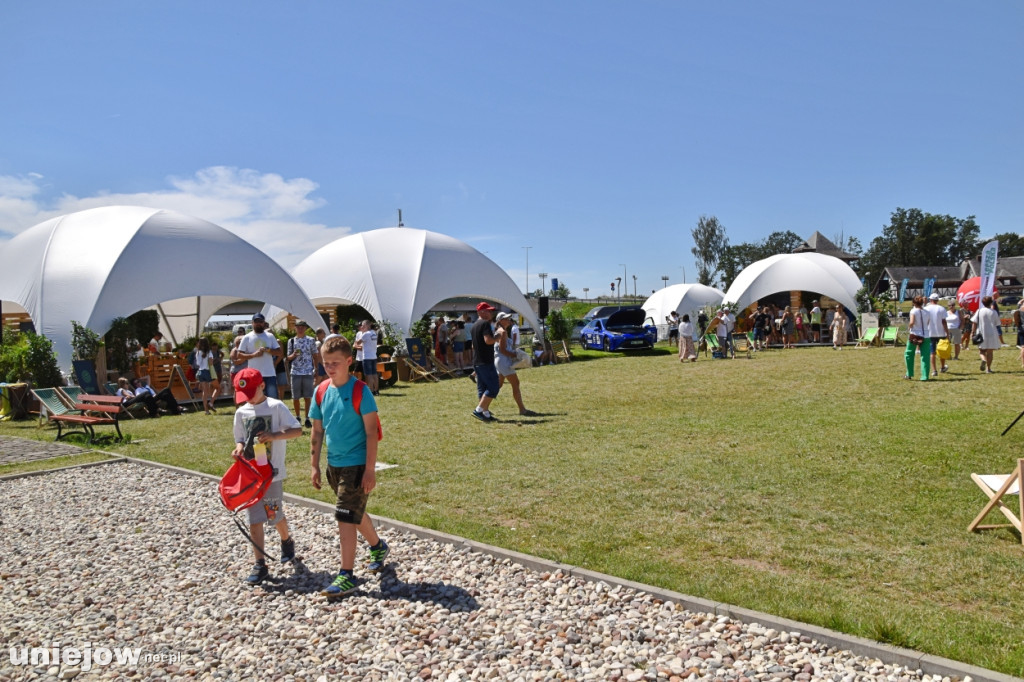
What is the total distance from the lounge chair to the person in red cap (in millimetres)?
7004

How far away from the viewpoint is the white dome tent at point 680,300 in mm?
44125

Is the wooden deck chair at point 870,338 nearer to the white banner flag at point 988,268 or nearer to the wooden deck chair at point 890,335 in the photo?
the wooden deck chair at point 890,335

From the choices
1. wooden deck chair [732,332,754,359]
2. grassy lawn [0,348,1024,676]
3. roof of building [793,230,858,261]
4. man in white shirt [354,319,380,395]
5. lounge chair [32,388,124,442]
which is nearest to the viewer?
grassy lawn [0,348,1024,676]

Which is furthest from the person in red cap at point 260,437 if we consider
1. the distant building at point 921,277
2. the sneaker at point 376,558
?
the distant building at point 921,277

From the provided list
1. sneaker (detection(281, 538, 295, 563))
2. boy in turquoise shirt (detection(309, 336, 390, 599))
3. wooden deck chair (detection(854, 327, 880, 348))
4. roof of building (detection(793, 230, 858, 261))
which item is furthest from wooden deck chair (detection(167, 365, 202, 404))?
roof of building (detection(793, 230, 858, 261))

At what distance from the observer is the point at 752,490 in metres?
6.04

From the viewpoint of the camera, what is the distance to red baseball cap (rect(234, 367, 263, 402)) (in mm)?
4512

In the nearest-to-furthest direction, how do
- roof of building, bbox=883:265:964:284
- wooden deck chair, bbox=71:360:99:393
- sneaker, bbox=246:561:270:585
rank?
sneaker, bbox=246:561:270:585 → wooden deck chair, bbox=71:360:99:393 → roof of building, bbox=883:265:964:284

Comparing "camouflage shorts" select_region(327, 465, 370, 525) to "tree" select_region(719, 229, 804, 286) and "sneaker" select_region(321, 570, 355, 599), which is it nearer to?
"sneaker" select_region(321, 570, 355, 599)

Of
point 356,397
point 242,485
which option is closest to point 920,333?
point 356,397

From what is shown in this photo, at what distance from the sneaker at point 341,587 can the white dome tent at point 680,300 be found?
39615mm

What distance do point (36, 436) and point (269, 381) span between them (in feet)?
14.4

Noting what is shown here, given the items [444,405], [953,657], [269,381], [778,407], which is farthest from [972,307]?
[953,657]

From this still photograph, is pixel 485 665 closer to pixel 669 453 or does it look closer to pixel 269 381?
pixel 669 453
